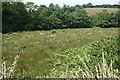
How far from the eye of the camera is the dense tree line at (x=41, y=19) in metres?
44.1

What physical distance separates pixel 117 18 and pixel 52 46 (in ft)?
117

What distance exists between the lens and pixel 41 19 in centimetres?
4894

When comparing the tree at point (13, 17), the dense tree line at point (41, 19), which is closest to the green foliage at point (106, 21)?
the dense tree line at point (41, 19)

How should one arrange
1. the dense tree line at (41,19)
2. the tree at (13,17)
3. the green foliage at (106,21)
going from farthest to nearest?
the green foliage at (106,21) → the dense tree line at (41,19) → the tree at (13,17)

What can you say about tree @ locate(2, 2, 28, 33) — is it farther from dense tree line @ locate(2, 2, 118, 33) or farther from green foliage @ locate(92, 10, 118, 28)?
green foliage @ locate(92, 10, 118, 28)

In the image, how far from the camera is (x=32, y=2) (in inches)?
2126

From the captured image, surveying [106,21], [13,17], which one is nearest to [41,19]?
A: [13,17]

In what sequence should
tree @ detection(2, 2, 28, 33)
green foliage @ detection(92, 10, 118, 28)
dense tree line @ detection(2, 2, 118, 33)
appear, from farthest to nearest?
green foliage @ detection(92, 10, 118, 28) < dense tree line @ detection(2, 2, 118, 33) < tree @ detection(2, 2, 28, 33)

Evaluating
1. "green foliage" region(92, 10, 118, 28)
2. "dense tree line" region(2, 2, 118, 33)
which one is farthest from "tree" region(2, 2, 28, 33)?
"green foliage" region(92, 10, 118, 28)

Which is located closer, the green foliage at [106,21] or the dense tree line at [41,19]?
the dense tree line at [41,19]

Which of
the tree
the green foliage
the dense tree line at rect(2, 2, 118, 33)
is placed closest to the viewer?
the tree

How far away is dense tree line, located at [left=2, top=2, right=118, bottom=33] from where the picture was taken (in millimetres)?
44141

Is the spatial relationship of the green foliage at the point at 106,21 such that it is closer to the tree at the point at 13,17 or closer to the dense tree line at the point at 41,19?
the dense tree line at the point at 41,19

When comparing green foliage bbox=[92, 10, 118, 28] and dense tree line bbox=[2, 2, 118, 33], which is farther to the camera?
green foliage bbox=[92, 10, 118, 28]
